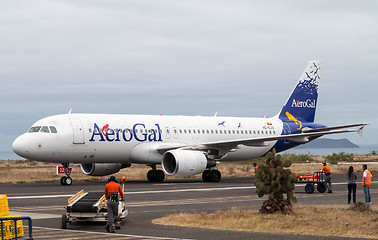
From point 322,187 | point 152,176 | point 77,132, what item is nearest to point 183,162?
point 152,176

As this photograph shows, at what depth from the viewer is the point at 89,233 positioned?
16703mm

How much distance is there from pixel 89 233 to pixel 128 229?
1.24 metres

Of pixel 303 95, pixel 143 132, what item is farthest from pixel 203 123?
pixel 303 95

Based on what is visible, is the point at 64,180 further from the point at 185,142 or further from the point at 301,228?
the point at 301,228

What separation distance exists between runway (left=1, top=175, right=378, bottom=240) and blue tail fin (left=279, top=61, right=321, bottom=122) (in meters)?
14.8

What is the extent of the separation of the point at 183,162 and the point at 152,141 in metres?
3.64

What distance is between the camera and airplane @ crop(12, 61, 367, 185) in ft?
120

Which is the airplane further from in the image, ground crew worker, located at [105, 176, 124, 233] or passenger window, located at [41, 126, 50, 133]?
ground crew worker, located at [105, 176, 124, 233]

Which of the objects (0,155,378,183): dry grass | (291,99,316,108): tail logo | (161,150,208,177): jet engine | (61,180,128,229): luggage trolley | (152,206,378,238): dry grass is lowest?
(0,155,378,183): dry grass

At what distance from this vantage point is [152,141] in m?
40.2

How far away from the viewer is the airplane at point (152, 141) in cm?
3653

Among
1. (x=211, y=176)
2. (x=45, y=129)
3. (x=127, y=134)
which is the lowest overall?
(x=211, y=176)

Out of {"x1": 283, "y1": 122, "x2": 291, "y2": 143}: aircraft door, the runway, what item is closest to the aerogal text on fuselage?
the runway

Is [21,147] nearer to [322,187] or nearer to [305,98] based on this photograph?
[322,187]
